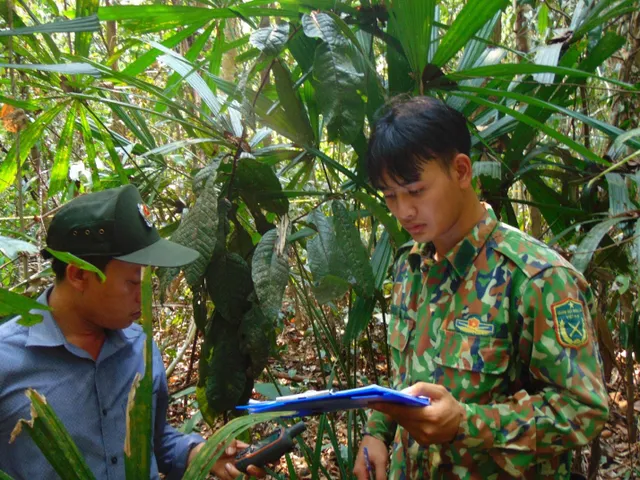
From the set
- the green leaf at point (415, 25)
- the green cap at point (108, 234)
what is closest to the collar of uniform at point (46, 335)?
the green cap at point (108, 234)

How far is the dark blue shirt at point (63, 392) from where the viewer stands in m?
1.01

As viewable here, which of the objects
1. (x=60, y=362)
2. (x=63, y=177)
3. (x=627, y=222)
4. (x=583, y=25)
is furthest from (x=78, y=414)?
(x=583, y=25)

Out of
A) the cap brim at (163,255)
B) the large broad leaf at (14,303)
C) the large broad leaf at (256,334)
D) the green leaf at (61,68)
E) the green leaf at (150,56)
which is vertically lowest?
the large broad leaf at (256,334)

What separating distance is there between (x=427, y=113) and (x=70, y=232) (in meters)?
0.76

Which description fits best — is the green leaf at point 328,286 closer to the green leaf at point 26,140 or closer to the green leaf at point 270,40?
the green leaf at point 270,40

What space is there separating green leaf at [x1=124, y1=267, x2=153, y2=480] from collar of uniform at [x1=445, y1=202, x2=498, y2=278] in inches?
23.9

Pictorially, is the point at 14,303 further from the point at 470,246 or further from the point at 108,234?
the point at 470,246

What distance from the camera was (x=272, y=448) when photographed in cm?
92

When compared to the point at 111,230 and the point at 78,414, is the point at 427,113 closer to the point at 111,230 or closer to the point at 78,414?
the point at 111,230

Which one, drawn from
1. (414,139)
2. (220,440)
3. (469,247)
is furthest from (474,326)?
(220,440)

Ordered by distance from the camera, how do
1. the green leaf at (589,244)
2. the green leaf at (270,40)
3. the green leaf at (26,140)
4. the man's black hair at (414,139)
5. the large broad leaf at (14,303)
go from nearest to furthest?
the large broad leaf at (14,303), the man's black hair at (414,139), the green leaf at (270,40), the green leaf at (589,244), the green leaf at (26,140)

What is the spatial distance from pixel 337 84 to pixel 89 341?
759 mm

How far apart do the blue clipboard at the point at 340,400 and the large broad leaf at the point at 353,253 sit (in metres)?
0.32

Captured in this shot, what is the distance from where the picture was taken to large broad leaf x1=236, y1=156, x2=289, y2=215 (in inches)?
53.7
